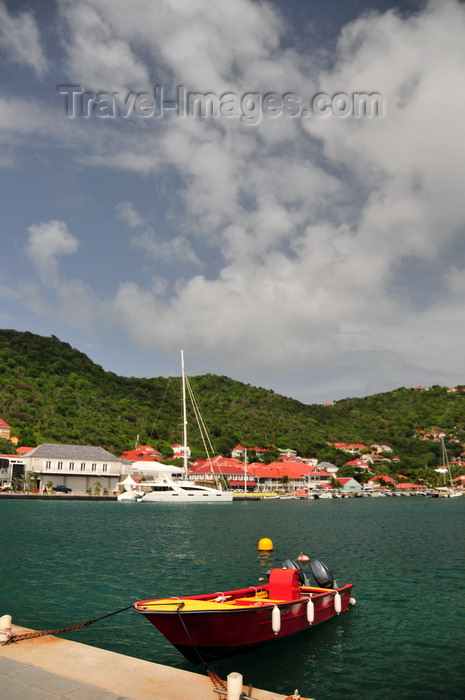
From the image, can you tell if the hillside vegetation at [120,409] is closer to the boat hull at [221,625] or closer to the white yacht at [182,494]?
the white yacht at [182,494]

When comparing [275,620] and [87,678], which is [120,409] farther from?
A: [87,678]

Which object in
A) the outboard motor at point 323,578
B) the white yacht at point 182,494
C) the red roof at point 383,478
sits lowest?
the red roof at point 383,478

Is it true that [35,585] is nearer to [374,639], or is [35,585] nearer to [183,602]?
[183,602]

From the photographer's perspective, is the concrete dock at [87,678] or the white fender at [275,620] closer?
the concrete dock at [87,678]

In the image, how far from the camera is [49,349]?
543 ft

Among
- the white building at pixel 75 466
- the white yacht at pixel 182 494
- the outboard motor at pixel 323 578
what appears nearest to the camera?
Result: the outboard motor at pixel 323 578

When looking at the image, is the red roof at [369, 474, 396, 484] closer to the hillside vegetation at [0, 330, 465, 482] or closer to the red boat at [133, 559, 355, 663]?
the hillside vegetation at [0, 330, 465, 482]

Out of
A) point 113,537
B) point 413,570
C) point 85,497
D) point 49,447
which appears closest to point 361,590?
point 413,570

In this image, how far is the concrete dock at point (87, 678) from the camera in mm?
8680

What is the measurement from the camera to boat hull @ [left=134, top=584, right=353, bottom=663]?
1277cm

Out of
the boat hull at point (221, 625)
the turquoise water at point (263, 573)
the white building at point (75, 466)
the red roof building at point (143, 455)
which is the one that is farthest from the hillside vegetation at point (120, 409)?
the boat hull at point (221, 625)

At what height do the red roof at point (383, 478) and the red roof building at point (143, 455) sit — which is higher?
the red roof building at point (143, 455)

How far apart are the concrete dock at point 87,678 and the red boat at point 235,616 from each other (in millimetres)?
1764

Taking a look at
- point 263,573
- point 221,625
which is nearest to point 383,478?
point 263,573
